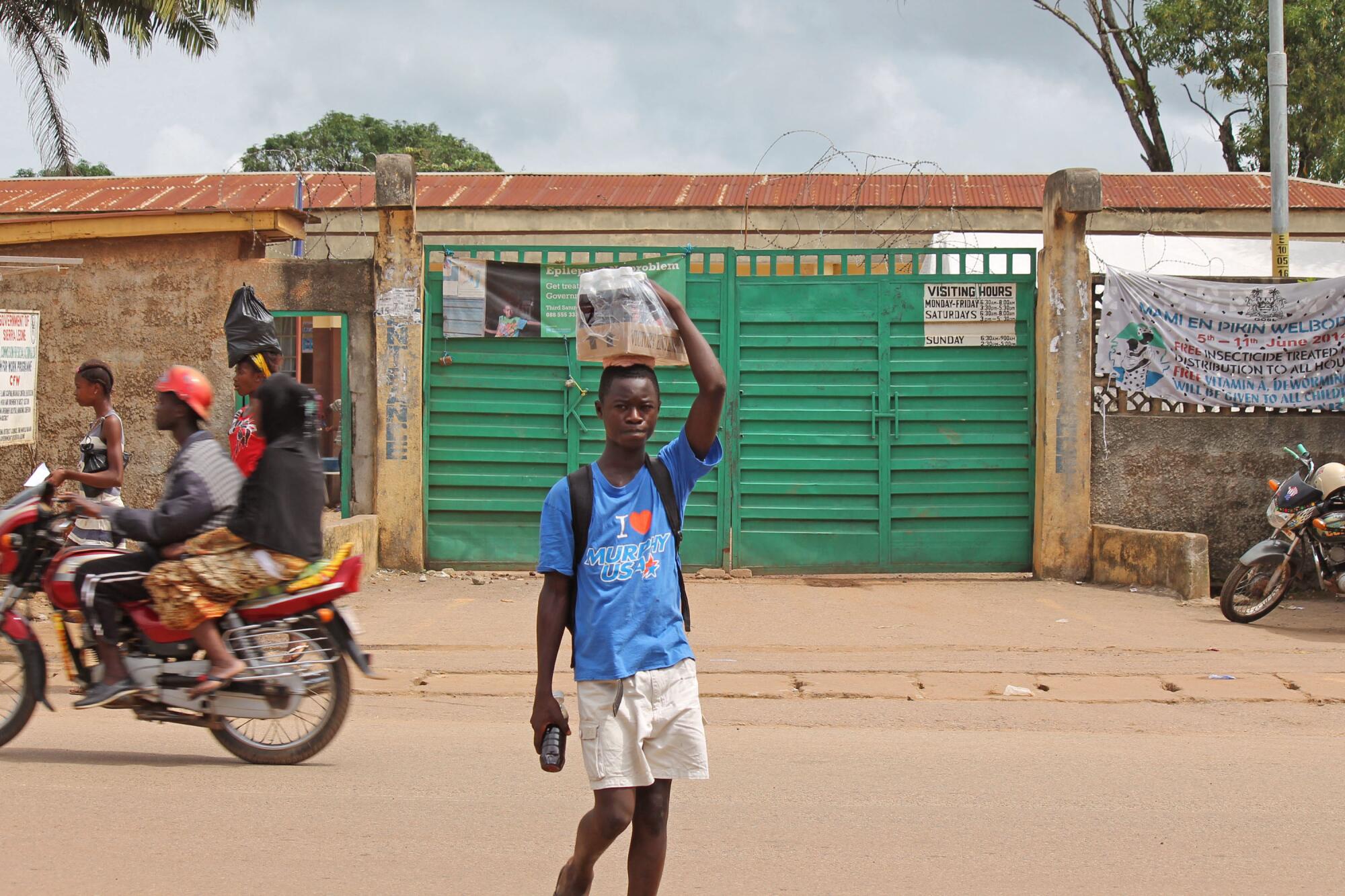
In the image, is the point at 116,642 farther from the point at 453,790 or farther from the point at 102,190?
the point at 102,190

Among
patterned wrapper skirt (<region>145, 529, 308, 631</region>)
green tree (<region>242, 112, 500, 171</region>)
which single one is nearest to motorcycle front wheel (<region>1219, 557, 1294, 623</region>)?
patterned wrapper skirt (<region>145, 529, 308, 631</region>)

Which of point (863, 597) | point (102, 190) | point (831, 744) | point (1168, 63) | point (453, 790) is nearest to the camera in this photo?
point (453, 790)

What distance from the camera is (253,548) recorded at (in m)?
4.88

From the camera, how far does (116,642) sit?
4922 millimetres

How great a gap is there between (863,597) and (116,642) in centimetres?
567

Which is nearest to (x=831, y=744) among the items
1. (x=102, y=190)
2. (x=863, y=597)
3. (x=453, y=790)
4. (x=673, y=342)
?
(x=453, y=790)

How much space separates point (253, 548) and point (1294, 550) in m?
6.94

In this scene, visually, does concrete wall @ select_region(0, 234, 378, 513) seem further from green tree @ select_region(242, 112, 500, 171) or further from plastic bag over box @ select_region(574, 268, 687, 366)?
green tree @ select_region(242, 112, 500, 171)

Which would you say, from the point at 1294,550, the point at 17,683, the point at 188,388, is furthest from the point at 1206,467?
the point at 17,683

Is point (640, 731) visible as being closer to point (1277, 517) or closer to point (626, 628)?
point (626, 628)

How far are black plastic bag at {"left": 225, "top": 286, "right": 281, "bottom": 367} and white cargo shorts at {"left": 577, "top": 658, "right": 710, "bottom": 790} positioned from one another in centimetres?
501

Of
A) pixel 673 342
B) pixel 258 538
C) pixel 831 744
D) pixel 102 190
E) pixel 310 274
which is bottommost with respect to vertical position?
pixel 831 744

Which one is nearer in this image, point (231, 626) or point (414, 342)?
point (231, 626)

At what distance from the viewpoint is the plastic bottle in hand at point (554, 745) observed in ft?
9.51
